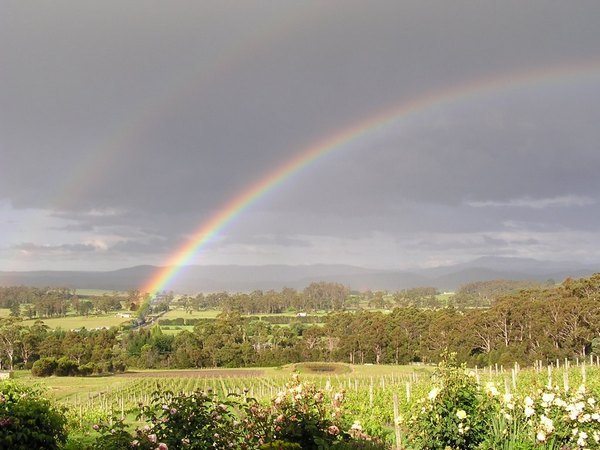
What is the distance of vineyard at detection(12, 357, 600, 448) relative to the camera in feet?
42.4

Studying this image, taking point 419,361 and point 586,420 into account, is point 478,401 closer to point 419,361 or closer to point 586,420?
point 586,420

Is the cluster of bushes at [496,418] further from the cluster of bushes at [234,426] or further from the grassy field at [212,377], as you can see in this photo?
the grassy field at [212,377]

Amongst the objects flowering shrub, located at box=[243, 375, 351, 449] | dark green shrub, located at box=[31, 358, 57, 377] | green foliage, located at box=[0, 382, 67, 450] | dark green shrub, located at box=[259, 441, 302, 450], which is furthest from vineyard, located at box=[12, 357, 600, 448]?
dark green shrub, located at box=[31, 358, 57, 377]

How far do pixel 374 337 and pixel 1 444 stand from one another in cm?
7379

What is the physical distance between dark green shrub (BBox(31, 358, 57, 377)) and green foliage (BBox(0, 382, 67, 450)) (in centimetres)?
6488

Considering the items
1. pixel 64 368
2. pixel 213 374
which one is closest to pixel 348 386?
pixel 213 374

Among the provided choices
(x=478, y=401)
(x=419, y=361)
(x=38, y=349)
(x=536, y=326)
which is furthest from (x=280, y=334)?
(x=478, y=401)

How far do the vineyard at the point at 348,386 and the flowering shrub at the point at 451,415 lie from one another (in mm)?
249

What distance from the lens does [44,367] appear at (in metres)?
62.2

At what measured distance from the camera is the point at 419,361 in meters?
72.8

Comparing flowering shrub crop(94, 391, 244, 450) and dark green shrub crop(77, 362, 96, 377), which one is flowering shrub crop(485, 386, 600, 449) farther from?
dark green shrub crop(77, 362, 96, 377)

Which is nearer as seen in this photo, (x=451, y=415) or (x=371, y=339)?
(x=451, y=415)

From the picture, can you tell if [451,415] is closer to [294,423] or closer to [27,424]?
[294,423]

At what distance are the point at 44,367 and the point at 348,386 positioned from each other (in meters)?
47.3
